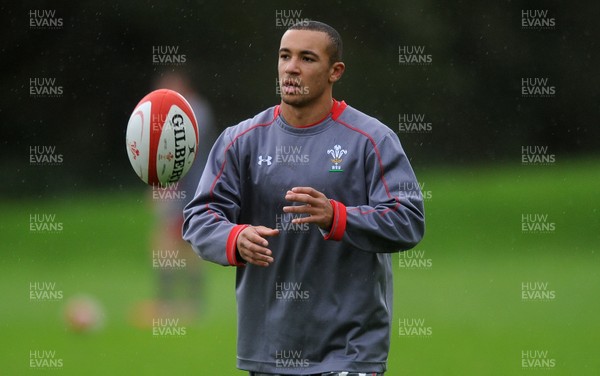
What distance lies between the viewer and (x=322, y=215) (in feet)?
13.4

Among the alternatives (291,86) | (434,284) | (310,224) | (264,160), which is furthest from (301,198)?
(434,284)

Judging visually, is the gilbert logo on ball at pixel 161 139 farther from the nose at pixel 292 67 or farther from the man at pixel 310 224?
the nose at pixel 292 67

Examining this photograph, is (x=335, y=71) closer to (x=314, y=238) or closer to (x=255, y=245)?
(x=314, y=238)

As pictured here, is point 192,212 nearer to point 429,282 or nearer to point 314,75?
point 314,75

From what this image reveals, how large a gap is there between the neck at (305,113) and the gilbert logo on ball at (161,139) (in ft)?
2.75

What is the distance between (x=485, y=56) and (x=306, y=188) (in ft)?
39.2

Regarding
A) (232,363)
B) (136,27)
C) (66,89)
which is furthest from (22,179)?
(232,363)

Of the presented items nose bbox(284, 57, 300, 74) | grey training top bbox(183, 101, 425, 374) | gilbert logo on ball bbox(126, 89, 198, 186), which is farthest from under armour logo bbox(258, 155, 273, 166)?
gilbert logo on ball bbox(126, 89, 198, 186)

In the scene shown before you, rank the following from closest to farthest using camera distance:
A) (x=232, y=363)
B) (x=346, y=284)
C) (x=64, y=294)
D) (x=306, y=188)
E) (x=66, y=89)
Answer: (x=306, y=188) < (x=346, y=284) < (x=232, y=363) < (x=64, y=294) < (x=66, y=89)

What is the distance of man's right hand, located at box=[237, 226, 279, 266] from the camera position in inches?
160

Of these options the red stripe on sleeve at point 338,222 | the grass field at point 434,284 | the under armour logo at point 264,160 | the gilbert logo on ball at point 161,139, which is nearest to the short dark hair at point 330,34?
the under armour logo at point 264,160

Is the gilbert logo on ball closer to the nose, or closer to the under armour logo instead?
the under armour logo

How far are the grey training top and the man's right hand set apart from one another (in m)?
0.06

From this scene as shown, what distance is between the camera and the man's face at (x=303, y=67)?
442cm
